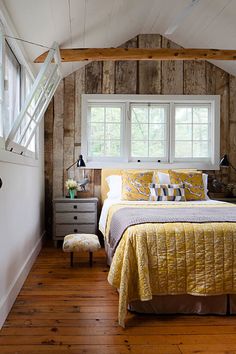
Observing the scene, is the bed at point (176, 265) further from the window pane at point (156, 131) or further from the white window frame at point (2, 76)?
the window pane at point (156, 131)

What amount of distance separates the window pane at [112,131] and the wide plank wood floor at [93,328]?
248 centimetres

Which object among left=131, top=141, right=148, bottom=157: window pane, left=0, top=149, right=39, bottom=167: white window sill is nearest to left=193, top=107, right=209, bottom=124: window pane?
left=131, top=141, right=148, bottom=157: window pane

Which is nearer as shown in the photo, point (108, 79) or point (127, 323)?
point (127, 323)

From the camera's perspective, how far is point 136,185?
3865 mm

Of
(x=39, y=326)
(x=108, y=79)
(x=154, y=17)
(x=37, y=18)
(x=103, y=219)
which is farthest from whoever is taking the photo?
(x=108, y=79)

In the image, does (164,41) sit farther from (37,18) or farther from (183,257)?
(183,257)

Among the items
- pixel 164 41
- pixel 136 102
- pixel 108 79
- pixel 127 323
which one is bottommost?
pixel 127 323

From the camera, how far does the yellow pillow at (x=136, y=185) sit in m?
3.80

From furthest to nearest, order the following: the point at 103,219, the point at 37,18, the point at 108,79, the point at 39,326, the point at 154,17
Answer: the point at 108,79 < the point at 154,17 < the point at 103,219 < the point at 37,18 < the point at 39,326

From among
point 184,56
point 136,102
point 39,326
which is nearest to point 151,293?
point 39,326

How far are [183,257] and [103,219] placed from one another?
164 centimetres

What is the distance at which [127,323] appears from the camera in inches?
82.5

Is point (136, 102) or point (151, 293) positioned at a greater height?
point (136, 102)

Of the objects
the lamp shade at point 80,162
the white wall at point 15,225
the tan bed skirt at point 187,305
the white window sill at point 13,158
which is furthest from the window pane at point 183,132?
the tan bed skirt at point 187,305
